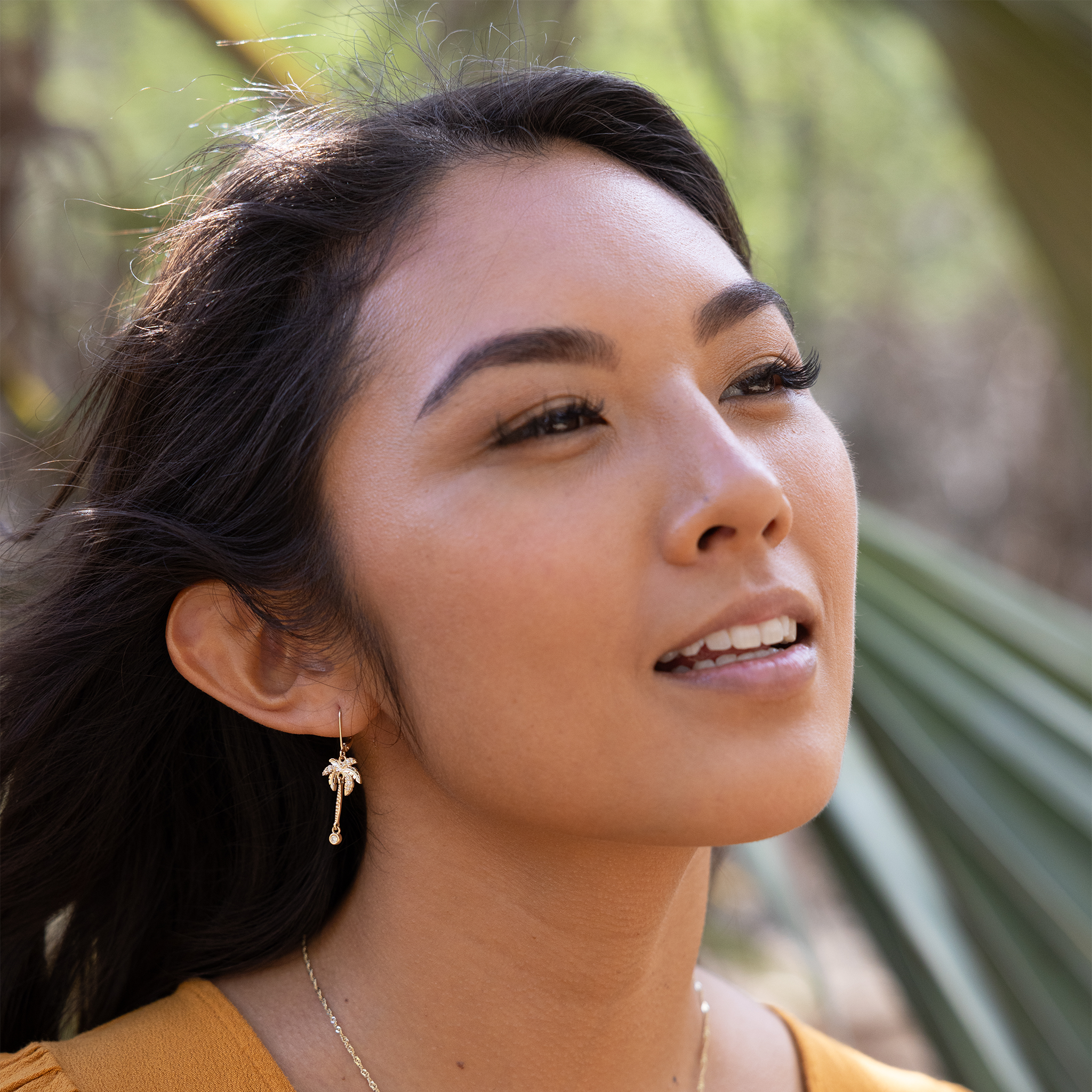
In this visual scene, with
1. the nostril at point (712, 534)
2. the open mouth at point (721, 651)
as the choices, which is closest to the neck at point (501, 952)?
the open mouth at point (721, 651)

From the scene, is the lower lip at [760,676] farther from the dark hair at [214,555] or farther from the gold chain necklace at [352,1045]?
the gold chain necklace at [352,1045]

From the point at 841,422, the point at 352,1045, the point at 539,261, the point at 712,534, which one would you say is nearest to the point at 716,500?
the point at 712,534

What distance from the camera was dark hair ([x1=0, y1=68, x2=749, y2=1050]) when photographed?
4.55 ft

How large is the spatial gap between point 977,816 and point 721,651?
83 cm

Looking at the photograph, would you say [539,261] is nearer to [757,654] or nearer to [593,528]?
[593,528]

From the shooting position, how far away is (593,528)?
1.18 meters

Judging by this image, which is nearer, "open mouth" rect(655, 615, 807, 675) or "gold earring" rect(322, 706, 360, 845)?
"open mouth" rect(655, 615, 807, 675)

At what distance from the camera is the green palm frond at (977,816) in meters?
1.66

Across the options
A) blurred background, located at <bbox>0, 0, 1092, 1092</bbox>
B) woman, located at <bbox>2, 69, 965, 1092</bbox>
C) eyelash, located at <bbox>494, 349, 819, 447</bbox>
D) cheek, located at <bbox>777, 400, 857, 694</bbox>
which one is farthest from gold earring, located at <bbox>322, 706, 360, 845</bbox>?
blurred background, located at <bbox>0, 0, 1092, 1092</bbox>

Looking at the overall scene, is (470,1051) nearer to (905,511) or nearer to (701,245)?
(701,245)

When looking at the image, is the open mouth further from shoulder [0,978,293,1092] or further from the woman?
shoulder [0,978,293,1092]

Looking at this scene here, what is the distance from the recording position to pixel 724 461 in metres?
1.19

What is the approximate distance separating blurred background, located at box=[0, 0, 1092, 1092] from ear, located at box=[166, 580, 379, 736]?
521 mm

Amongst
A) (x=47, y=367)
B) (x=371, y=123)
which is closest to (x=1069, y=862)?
(x=371, y=123)
